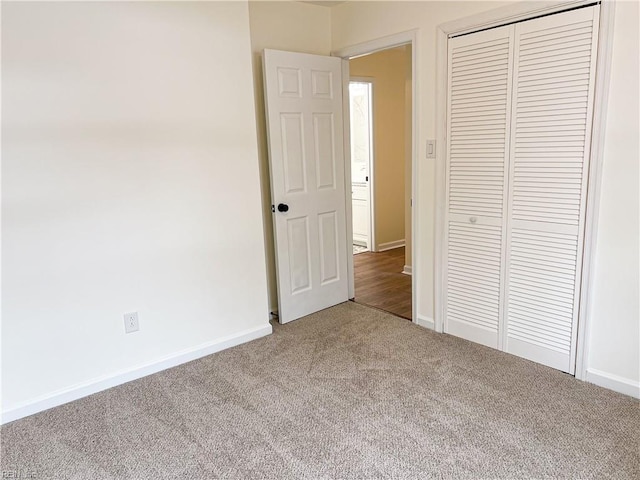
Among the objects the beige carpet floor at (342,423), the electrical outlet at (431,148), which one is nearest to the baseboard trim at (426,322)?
the beige carpet floor at (342,423)

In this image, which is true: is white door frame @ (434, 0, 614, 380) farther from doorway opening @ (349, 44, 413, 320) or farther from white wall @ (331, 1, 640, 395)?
doorway opening @ (349, 44, 413, 320)

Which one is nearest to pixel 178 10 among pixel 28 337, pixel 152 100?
pixel 152 100

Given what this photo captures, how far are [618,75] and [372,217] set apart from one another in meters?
3.62

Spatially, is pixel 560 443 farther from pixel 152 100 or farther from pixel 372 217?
pixel 372 217

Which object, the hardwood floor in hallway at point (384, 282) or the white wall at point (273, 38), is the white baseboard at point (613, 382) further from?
the white wall at point (273, 38)

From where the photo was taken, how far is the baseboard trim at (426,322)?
324 centimetres

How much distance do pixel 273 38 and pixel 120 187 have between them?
1.57 m

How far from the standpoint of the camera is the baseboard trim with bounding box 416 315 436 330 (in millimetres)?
3240

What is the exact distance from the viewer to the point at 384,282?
4.44 m

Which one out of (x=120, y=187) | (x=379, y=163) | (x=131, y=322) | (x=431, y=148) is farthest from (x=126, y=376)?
(x=379, y=163)

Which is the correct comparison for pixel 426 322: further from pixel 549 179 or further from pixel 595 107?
pixel 595 107

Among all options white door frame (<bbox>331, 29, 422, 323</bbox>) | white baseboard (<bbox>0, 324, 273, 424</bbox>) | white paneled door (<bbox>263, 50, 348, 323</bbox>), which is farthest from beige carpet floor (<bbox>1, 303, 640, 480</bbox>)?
white paneled door (<bbox>263, 50, 348, 323</bbox>)

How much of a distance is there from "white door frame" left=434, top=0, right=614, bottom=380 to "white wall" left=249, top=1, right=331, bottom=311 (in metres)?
1.05

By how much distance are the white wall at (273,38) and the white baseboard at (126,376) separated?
515 mm
